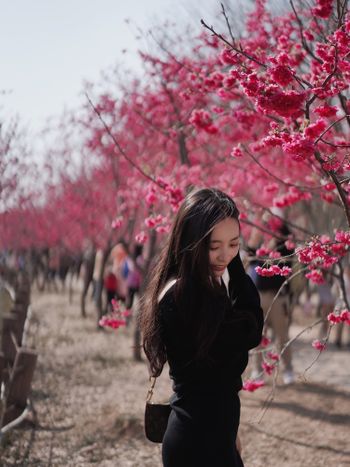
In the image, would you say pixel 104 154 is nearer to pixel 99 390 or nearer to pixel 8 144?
pixel 8 144

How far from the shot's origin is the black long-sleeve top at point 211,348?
222 centimetres

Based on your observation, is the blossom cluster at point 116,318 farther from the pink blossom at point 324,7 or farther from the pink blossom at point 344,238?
the pink blossom at point 324,7

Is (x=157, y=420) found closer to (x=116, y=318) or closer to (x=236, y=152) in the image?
(x=236, y=152)

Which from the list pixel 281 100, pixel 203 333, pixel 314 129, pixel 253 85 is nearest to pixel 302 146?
pixel 314 129

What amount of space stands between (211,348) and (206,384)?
13cm

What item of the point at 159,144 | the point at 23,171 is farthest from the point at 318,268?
the point at 23,171

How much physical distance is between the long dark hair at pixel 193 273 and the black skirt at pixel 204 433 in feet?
0.65

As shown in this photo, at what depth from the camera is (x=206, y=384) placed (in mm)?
2234

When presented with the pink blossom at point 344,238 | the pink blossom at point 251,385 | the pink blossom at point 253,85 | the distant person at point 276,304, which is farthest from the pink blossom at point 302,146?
the distant person at point 276,304

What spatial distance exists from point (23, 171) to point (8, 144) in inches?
195

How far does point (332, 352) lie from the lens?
1049cm

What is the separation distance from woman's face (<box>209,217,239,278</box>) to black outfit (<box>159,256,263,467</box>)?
127 millimetres

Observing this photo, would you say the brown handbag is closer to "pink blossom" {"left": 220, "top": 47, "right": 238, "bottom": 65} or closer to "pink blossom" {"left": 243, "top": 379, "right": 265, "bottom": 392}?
"pink blossom" {"left": 220, "top": 47, "right": 238, "bottom": 65}

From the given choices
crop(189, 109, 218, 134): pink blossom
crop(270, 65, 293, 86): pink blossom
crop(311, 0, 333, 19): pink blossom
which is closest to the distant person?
crop(189, 109, 218, 134): pink blossom
